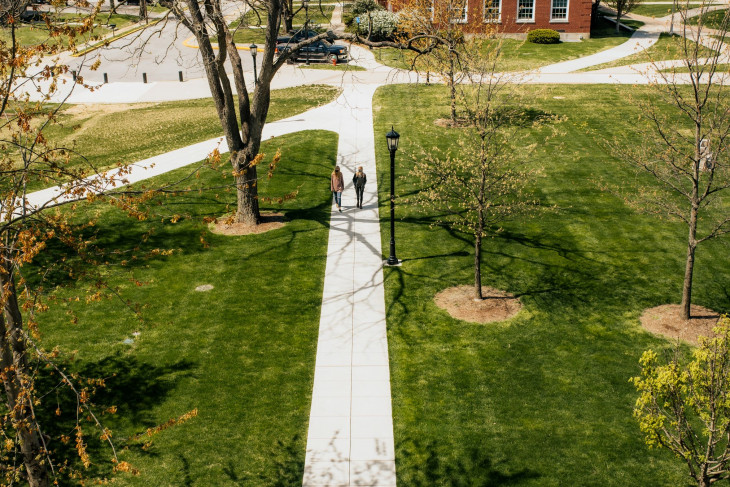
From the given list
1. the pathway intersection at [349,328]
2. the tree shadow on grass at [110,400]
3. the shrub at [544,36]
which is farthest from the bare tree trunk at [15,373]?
the shrub at [544,36]

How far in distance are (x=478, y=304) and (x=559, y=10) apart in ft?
132

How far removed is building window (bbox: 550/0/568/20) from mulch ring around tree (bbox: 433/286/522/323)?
1525 inches

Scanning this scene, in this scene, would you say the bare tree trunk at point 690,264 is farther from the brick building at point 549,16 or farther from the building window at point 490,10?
the brick building at point 549,16

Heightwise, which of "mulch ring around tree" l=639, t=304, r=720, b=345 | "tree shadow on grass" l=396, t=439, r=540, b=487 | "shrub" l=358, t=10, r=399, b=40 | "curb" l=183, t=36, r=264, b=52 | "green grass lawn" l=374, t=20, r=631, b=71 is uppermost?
"shrub" l=358, t=10, r=399, b=40

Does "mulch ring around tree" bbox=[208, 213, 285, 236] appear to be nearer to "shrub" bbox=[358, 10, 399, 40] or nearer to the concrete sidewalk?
the concrete sidewalk

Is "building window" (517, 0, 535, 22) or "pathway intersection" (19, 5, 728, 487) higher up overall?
"building window" (517, 0, 535, 22)

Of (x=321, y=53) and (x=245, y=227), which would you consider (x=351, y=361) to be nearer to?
(x=245, y=227)

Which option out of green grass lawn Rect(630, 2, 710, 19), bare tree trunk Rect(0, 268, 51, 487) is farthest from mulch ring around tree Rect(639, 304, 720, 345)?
green grass lawn Rect(630, 2, 710, 19)

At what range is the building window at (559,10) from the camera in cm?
5069

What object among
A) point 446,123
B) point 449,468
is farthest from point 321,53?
point 449,468

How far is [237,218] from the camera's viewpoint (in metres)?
A: 22.3

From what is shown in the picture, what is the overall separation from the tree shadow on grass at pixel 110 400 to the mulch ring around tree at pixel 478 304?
6384 millimetres

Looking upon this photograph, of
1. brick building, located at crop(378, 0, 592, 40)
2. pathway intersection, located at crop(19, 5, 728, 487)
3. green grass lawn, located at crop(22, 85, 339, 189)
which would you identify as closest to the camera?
pathway intersection, located at crop(19, 5, 728, 487)

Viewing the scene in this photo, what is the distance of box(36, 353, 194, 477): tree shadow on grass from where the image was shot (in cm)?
1282
